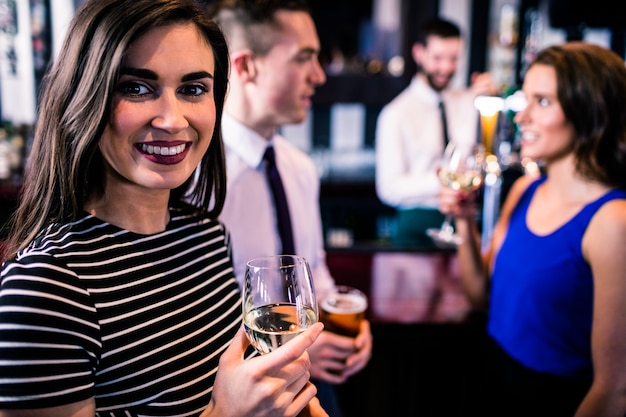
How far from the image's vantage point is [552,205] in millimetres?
1834

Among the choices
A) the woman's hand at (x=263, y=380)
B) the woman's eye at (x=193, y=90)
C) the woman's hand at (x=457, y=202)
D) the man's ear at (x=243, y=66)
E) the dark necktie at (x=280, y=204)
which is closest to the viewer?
the woman's hand at (x=263, y=380)

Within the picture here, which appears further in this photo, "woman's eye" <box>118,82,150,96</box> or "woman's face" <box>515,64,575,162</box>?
"woman's face" <box>515,64,575,162</box>

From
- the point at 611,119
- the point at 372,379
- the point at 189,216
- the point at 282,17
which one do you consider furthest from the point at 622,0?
the point at 189,216

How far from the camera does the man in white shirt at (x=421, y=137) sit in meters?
4.01

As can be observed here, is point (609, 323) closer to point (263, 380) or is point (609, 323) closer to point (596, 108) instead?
point (596, 108)

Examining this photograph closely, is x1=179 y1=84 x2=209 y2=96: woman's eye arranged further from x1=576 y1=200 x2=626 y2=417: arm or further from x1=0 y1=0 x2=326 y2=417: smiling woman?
x1=576 y1=200 x2=626 y2=417: arm

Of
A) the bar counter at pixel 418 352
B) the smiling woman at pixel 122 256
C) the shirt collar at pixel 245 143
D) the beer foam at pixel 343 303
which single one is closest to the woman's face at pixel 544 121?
the bar counter at pixel 418 352

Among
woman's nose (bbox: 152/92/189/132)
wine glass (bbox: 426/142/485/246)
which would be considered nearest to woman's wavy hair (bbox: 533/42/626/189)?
wine glass (bbox: 426/142/485/246)

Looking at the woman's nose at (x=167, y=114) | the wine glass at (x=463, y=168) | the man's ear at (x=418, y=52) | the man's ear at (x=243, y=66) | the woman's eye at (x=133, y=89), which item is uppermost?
the man's ear at (x=418, y=52)

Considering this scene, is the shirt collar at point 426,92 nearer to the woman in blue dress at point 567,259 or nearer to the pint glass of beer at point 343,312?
the woman in blue dress at point 567,259

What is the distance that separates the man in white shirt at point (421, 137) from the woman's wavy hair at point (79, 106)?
3.02 meters

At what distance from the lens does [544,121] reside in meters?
1.82

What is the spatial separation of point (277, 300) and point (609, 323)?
1.08m

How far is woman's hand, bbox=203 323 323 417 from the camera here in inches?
33.6
